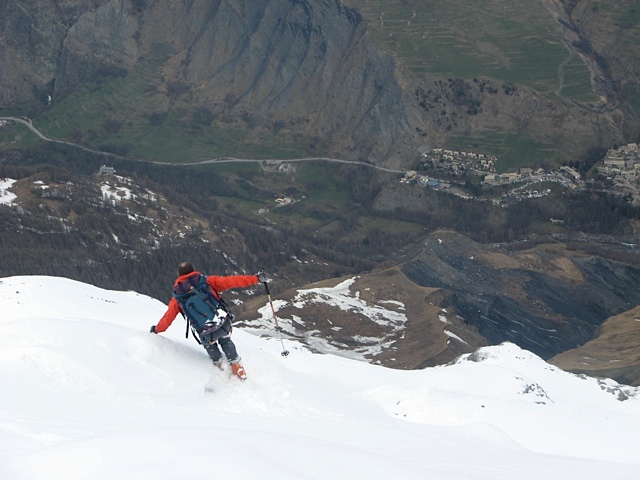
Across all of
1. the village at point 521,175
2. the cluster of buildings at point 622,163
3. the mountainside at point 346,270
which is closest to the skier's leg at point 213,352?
the mountainside at point 346,270

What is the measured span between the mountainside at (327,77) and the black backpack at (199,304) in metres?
116

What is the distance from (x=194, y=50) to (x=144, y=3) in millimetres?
21803

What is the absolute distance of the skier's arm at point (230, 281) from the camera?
1842 cm

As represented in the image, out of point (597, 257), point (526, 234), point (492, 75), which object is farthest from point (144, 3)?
point (597, 257)

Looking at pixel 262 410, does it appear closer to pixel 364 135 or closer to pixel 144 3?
pixel 364 135

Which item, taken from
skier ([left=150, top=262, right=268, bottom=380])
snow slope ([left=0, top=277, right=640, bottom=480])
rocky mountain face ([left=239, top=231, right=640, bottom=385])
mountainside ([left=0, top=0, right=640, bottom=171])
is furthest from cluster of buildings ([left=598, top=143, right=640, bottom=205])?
skier ([left=150, top=262, right=268, bottom=380])

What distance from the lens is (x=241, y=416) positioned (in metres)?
16.0

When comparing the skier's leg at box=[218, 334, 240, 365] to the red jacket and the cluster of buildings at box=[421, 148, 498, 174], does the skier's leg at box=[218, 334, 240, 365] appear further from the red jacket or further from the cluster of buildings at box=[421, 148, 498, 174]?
the cluster of buildings at box=[421, 148, 498, 174]

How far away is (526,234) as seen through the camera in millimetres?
113875

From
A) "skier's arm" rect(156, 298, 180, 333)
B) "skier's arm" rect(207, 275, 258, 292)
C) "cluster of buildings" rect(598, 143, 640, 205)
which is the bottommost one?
"cluster of buildings" rect(598, 143, 640, 205)

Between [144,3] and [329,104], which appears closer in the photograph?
[329,104]

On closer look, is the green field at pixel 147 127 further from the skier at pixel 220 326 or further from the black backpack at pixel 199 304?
the black backpack at pixel 199 304

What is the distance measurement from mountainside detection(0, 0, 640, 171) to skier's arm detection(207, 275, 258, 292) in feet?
380

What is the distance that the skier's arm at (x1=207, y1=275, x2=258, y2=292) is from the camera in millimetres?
18422
